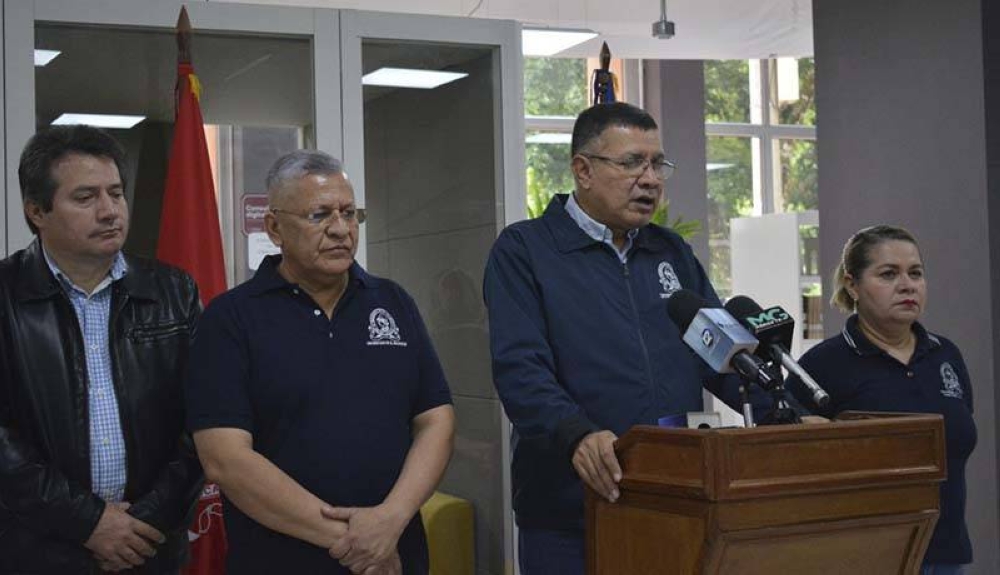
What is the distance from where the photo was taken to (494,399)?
3.81 metres

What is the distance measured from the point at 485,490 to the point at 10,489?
66.1 inches

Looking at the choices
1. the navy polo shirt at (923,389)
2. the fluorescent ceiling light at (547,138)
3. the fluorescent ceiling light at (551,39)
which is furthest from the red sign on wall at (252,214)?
the fluorescent ceiling light at (547,138)

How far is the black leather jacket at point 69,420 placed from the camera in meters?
2.50

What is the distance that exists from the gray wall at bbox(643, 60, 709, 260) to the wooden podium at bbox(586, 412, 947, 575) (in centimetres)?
1128

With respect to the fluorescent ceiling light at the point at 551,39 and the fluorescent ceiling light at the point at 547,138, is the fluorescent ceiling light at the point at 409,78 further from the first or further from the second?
the fluorescent ceiling light at the point at 547,138

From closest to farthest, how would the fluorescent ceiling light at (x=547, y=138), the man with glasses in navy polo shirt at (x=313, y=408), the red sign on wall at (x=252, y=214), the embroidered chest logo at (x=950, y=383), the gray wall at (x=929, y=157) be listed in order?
the man with glasses in navy polo shirt at (x=313, y=408) < the embroidered chest logo at (x=950, y=383) < the red sign on wall at (x=252, y=214) < the gray wall at (x=929, y=157) < the fluorescent ceiling light at (x=547, y=138)

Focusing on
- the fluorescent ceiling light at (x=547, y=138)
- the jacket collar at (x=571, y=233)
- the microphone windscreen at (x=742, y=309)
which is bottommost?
the microphone windscreen at (x=742, y=309)

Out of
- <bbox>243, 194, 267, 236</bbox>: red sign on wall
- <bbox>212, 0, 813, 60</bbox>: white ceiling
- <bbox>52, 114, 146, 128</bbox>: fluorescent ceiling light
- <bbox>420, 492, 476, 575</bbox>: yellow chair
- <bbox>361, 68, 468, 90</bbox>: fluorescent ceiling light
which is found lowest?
<bbox>420, 492, 476, 575</bbox>: yellow chair

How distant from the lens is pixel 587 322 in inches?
101

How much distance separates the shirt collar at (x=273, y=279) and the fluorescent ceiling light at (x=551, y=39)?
16.6ft

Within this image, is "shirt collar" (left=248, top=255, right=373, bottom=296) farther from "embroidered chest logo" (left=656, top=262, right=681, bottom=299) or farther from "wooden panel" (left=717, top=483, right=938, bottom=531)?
"wooden panel" (left=717, top=483, right=938, bottom=531)

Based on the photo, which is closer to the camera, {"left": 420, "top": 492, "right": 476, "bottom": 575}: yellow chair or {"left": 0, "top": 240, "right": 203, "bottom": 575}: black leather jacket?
{"left": 0, "top": 240, "right": 203, "bottom": 575}: black leather jacket

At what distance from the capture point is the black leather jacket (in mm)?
2504

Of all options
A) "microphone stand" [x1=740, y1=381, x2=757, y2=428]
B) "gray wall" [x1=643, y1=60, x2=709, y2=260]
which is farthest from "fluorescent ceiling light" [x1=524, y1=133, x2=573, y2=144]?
"microphone stand" [x1=740, y1=381, x2=757, y2=428]
